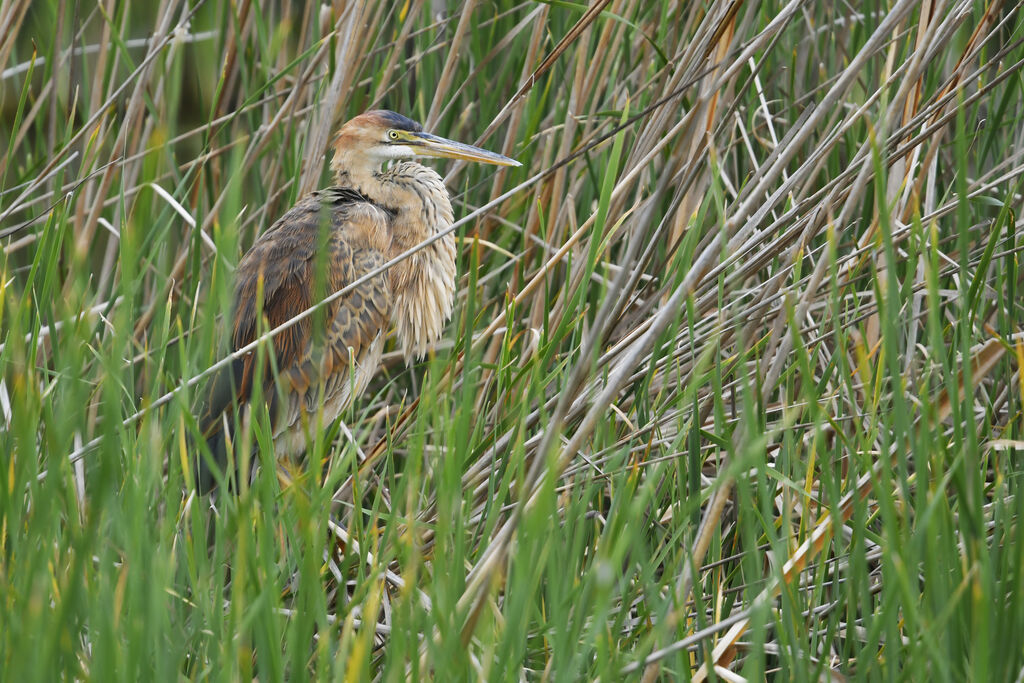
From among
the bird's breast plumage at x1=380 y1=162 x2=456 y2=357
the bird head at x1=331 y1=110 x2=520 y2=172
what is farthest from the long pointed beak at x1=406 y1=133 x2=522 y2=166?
the bird's breast plumage at x1=380 y1=162 x2=456 y2=357

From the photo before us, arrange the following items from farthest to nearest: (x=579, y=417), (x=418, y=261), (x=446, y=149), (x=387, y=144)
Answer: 1. (x=418, y=261)
2. (x=387, y=144)
3. (x=446, y=149)
4. (x=579, y=417)

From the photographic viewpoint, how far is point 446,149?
7.56 ft

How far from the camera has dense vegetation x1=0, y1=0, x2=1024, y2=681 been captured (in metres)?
1.00

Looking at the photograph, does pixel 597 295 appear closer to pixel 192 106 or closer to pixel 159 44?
pixel 159 44

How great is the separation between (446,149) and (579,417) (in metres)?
0.93

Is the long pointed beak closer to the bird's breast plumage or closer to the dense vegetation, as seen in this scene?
the dense vegetation

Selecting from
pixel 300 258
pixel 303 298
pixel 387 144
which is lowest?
pixel 303 298

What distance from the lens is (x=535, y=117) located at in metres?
1.98

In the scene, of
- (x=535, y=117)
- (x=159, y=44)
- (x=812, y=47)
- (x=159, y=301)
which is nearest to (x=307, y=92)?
(x=159, y=44)

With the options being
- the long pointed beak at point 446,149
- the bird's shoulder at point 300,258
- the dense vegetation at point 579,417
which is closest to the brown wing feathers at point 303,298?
the bird's shoulder at point 300,258

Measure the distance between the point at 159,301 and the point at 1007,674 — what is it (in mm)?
932

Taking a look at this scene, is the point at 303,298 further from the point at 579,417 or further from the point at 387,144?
Result: the point at 579,417

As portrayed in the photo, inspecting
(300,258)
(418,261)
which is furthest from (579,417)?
(418,261)

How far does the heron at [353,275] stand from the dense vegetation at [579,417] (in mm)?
99
